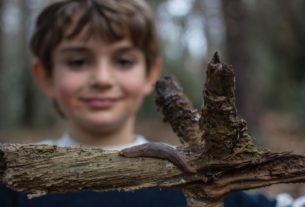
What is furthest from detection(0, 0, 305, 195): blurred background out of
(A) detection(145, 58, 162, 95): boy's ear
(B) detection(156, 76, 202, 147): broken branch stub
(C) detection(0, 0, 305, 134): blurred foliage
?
(B) detection(156, 76, 202, 147): broken branch stub

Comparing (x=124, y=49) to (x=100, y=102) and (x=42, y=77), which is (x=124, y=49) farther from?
(x=42, y=77)

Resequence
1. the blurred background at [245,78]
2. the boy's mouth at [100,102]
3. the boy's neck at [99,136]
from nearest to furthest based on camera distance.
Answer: the boy's mouth at [100,102], the boy's neck at [99,136], the blurred background at [245,78]

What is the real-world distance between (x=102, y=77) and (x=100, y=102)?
18cm

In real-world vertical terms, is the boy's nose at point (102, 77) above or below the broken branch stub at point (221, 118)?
above

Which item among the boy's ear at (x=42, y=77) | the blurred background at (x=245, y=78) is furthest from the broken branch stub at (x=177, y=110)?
the blurred background at (x=245, y=78)

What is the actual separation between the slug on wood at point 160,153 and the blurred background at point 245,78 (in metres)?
5.67

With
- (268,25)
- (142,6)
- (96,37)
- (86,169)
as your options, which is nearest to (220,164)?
(86,169)

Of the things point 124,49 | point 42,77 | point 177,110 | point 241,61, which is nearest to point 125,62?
point 124,49

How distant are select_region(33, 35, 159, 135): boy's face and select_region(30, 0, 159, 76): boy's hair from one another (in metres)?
0.04

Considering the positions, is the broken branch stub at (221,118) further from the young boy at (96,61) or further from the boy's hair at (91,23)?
the boy's hair at (91,23)

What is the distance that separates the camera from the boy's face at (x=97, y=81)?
2.09 metres

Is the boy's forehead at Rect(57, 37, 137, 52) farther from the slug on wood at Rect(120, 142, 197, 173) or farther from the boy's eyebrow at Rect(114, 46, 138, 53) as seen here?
the slug on wood at Rect(120, 142, 197, 173)

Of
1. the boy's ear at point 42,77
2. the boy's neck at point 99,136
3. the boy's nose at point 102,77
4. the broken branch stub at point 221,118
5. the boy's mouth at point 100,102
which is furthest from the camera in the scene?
the boy's ear at point 42,77

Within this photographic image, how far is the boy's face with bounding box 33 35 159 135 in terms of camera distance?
209 cm
